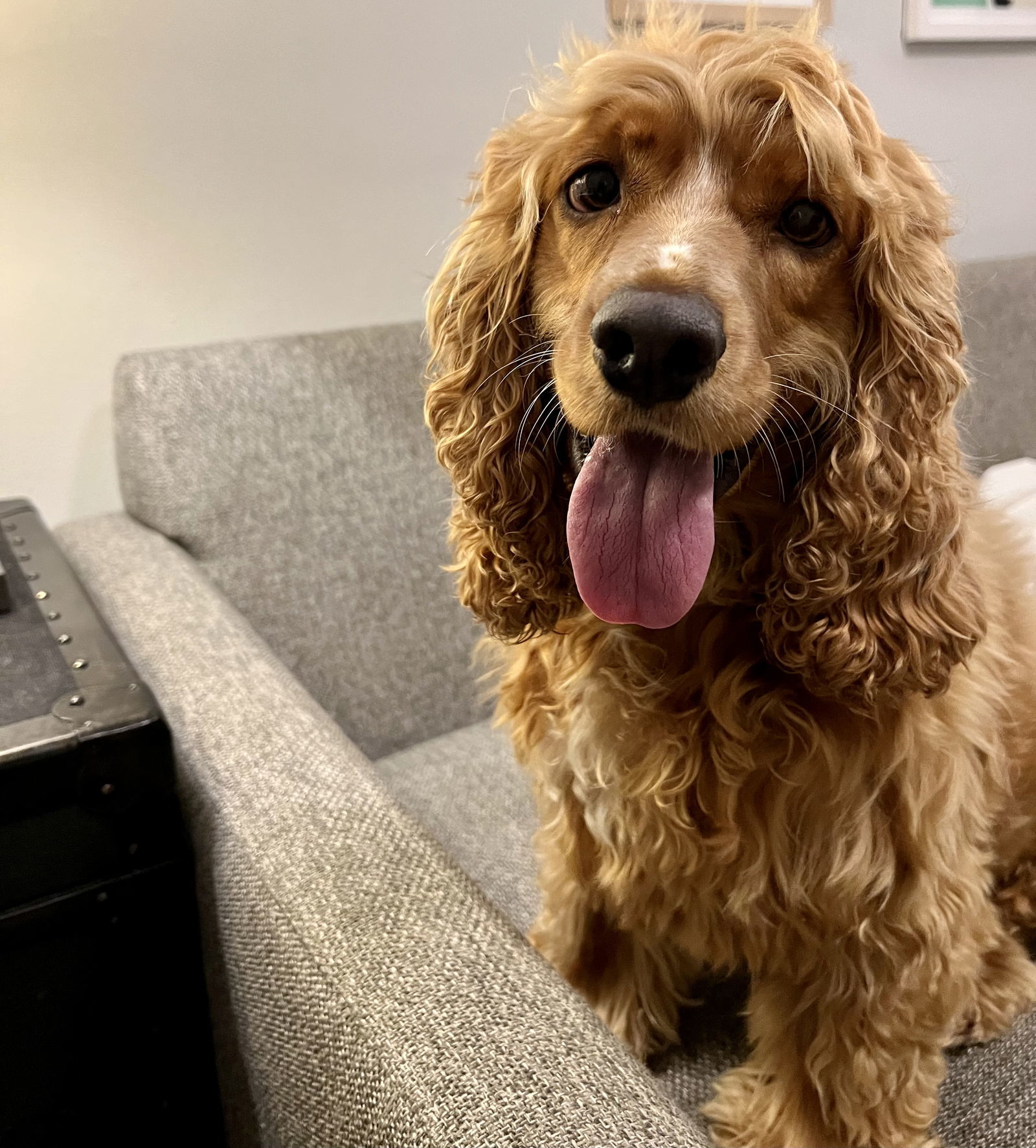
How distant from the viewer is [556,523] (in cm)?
98

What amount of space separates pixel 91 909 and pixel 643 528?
2.40 feet

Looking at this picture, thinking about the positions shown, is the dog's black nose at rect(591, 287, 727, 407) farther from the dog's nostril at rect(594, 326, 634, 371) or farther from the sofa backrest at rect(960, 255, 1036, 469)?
the sofa backrest at rect(960, 255, 1036, 469)

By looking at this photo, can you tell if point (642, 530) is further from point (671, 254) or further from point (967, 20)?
point (967, 20)

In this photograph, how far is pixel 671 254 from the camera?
2.43 ft

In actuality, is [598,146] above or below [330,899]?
above

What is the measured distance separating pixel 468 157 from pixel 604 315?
4.15ft

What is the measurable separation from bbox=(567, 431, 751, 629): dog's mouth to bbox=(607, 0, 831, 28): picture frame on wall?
908 mm

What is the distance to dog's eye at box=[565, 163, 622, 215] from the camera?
84 cm

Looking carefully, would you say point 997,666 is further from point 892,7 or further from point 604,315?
point 892,7

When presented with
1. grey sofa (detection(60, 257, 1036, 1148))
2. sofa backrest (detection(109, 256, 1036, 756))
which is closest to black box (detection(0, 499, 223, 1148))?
grey sofa (detection(60, 257, 1036, 1148))

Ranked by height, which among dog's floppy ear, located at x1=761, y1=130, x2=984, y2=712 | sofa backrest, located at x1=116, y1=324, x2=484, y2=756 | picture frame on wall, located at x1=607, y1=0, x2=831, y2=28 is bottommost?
sofa backrest, located at x1=116, y1=324, x2=484, y2=756

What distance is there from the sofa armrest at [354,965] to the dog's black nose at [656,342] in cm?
50

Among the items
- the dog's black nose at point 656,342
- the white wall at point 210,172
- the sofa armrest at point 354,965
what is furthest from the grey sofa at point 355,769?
the dog's black nose at point 656,342

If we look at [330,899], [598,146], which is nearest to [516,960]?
[330,899]
